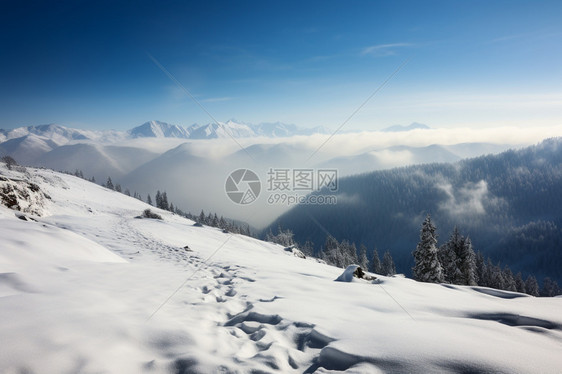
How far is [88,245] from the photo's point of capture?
10492 mm

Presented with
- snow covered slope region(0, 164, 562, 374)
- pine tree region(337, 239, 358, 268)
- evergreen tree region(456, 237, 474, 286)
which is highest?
snow covered slope region(0, 164, 562, 374)

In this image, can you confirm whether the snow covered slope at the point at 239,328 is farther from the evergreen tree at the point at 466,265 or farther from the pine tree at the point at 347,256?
the pine tree at the point at 347,256

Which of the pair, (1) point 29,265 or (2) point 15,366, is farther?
(1) point 29,265

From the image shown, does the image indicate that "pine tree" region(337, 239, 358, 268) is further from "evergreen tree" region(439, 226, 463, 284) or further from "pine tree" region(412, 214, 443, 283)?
"pine tree" region(412, 214, 443, 283)

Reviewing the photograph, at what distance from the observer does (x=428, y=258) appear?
2805cm

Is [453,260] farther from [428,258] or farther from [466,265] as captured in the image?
[428,258]

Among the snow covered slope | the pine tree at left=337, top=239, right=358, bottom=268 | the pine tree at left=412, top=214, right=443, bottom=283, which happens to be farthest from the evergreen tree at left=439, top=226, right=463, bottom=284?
the snow covered slope

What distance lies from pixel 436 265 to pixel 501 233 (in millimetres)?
213450

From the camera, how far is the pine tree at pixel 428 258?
90.2 feet

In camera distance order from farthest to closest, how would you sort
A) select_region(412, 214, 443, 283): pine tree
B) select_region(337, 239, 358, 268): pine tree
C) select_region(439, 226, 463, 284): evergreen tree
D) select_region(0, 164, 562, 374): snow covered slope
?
select_region(337, 239, 358, 268): pine tree
select_region(439, 226, 463, 284): evergreen tree
select_region(412, 214, 443, 283): pine tree
select_region(0, 164, 562, 374): snow covered slope

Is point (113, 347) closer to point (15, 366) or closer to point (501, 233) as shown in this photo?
point (15, 366)

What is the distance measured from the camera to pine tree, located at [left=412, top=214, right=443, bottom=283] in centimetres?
2750

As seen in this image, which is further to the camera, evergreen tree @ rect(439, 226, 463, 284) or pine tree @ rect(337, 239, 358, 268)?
pine tree @ rect(337, 239, 358, 268)

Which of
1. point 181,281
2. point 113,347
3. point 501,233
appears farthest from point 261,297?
point 501,233
